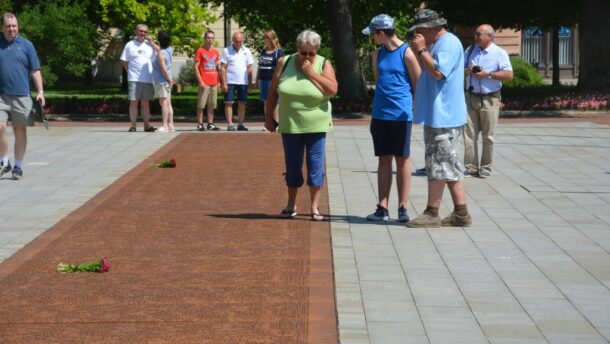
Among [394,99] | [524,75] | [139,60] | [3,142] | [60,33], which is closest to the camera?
[394,99]

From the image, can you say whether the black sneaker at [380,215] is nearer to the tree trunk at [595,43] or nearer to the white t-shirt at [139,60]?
the white t-shirt at [139,60]

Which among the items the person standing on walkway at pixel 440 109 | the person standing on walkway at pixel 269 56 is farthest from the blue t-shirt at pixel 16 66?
the person standing on walkway at pixel 269 56

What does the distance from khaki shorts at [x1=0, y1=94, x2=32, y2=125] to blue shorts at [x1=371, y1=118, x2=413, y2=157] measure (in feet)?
16.3

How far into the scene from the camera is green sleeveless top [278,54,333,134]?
1079 centimetres

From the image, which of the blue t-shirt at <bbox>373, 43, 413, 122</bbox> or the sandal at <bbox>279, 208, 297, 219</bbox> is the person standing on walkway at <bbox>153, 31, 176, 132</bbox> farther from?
the blue t-shirt at <bbox>373, 43, 413, 122</bbox>

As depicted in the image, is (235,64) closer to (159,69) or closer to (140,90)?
(159,69)

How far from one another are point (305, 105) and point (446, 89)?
4.01 feet

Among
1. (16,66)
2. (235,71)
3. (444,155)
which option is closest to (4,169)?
(16,66)

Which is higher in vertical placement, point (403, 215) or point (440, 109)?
point (440, 109)

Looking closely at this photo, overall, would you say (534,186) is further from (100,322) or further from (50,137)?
(50,137)

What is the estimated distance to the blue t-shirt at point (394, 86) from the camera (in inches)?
426

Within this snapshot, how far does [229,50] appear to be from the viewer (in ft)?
69.9

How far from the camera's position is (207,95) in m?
21.5

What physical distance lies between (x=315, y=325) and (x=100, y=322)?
4.01 ft
